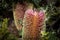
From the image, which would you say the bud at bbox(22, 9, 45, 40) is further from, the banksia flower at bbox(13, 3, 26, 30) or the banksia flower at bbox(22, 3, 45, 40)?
the banksia flower at bbox(13, 3, 26, 30)

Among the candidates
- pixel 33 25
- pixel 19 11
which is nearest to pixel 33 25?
pixel 33 25

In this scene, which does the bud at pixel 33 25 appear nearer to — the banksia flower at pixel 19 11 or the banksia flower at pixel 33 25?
the banksia flower at pixel 33 25

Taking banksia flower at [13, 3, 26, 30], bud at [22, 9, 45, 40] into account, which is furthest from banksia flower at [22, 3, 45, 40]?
banksia flower at [13, 3, 26, 30]

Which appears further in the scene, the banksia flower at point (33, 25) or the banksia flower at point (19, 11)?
the banksia flower at point (19, 11)

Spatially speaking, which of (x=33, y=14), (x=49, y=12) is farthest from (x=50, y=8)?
(x=33, y=14)

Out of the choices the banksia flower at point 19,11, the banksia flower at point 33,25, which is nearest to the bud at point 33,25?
the banksia flower at point 33,25

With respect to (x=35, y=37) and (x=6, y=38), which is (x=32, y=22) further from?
(x=6, y=38)

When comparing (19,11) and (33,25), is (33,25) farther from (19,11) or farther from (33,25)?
(19,11)

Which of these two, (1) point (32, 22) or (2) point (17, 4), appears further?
(2) point (17, 4)
